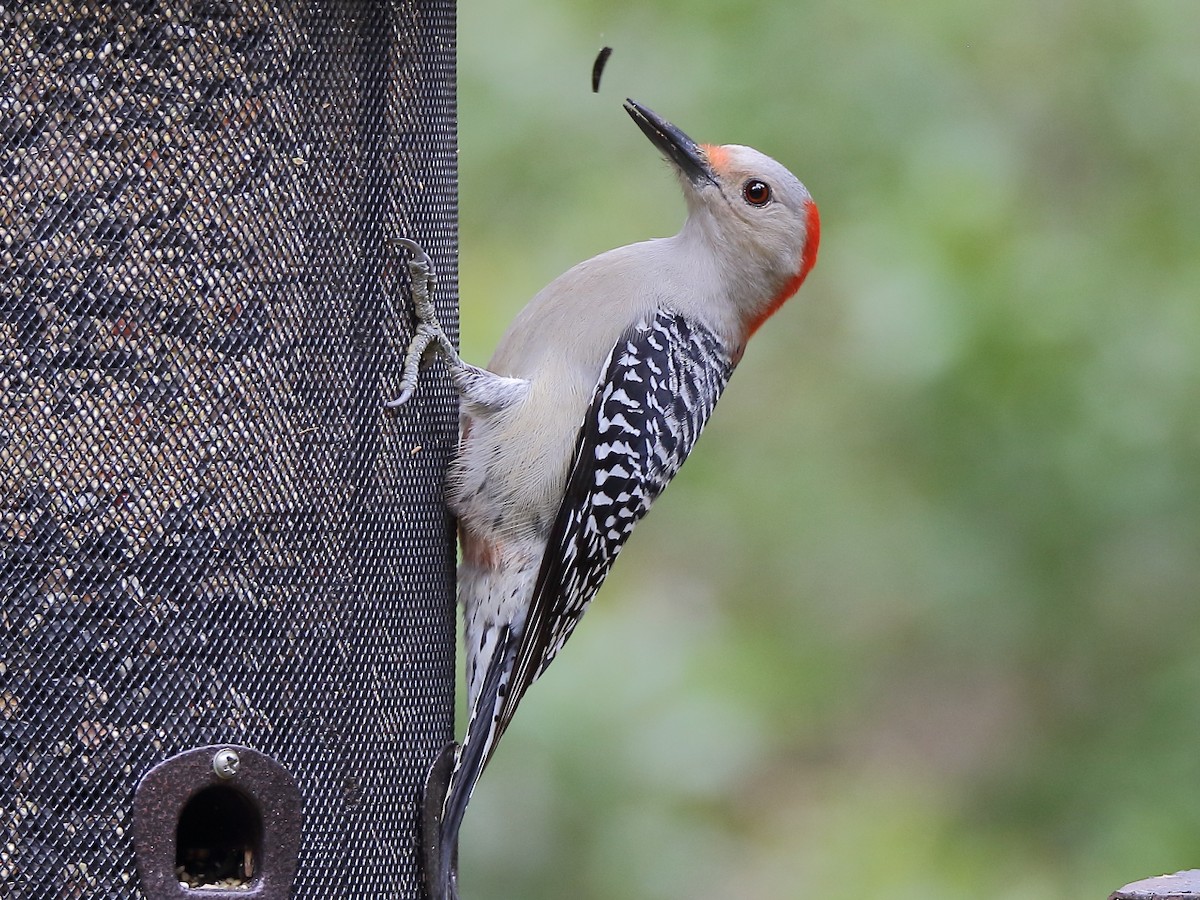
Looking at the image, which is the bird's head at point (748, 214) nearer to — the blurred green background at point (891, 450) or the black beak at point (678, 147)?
the black beak at point (678, 147)

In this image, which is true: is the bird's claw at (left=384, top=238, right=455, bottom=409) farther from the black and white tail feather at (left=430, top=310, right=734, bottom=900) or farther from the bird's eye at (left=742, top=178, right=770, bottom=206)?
the bird's eye at (left=742, top=178, right=770, bottom=206)

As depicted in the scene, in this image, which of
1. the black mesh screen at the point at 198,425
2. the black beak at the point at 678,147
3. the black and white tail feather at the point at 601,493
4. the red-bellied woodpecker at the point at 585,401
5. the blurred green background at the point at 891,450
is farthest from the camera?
the blurred green background at the point at 891,450

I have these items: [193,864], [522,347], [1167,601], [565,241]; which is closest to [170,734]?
[193,864]

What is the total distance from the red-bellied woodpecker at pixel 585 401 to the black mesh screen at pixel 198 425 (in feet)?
0.94

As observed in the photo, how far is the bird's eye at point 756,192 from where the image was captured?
5.47 meters

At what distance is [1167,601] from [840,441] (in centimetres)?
165

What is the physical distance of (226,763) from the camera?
384cm

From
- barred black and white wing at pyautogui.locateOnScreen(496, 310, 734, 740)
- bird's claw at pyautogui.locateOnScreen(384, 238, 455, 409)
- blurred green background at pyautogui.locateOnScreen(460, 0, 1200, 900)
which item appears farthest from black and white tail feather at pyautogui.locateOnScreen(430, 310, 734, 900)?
blurred green background at pyautogui.locateOnScreen(460, 0, 1200, 900)

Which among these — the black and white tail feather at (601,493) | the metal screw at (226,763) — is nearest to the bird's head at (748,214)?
the black and white tail feather at (601,493)

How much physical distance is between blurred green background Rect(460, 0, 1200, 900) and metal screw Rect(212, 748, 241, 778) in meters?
2.79

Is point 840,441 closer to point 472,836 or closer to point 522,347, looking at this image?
point 472,836

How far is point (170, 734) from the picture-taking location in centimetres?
385

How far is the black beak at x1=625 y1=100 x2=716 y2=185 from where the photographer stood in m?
5.40

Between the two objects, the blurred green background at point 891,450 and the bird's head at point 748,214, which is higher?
the bird's head at point 748,214
